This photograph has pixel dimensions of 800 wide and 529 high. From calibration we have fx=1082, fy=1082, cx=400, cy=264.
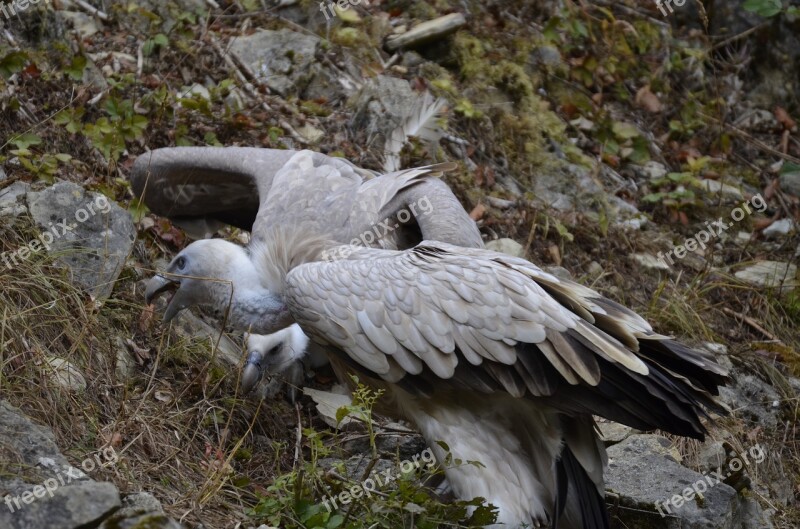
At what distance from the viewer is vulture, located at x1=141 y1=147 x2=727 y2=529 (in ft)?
13.0

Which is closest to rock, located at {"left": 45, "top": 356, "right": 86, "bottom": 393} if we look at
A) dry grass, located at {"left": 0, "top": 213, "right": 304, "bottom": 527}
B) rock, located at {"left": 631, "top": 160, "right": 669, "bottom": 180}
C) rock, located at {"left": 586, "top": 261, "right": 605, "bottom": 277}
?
dry grass, located at {"left": 0, "top": 213, "right": 304, "bottom": 527}

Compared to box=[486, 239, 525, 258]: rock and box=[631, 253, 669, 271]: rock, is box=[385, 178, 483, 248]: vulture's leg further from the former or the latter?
box=[631, 253, 669, 271]: rock

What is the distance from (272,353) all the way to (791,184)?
14.9 ft

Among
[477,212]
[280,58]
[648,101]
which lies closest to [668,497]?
[477,212]

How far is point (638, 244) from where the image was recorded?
7078mm

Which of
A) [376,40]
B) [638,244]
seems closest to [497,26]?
[376,40]

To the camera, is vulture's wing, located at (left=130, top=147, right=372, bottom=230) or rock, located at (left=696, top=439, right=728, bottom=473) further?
vulture's wing, located at (left=130, top=147, right=372, bottom=230)

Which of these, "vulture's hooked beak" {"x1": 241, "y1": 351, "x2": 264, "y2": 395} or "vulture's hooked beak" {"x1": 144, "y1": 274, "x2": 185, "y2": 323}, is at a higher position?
"vulture's hooked beak" {"x1": 144, "y1": 274, "x2": 185, "y2": 323}

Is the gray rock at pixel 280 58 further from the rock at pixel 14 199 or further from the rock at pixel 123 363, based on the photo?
the rock at pixel 123 363

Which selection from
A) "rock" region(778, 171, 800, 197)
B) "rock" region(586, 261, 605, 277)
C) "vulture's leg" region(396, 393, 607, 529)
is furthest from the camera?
"rock" region(778, 171, 800, 197)

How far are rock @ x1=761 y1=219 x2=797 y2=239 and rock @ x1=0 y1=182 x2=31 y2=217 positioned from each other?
16.2 ft

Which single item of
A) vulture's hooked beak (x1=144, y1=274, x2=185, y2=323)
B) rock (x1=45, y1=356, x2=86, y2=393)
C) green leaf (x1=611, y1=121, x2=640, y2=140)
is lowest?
green leaf (x1=611, y1=121, x2=640, y2=140)

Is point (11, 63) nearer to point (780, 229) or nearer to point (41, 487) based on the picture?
point (41, 487)

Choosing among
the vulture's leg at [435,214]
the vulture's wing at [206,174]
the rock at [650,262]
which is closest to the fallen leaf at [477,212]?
the rock at [650,262]
